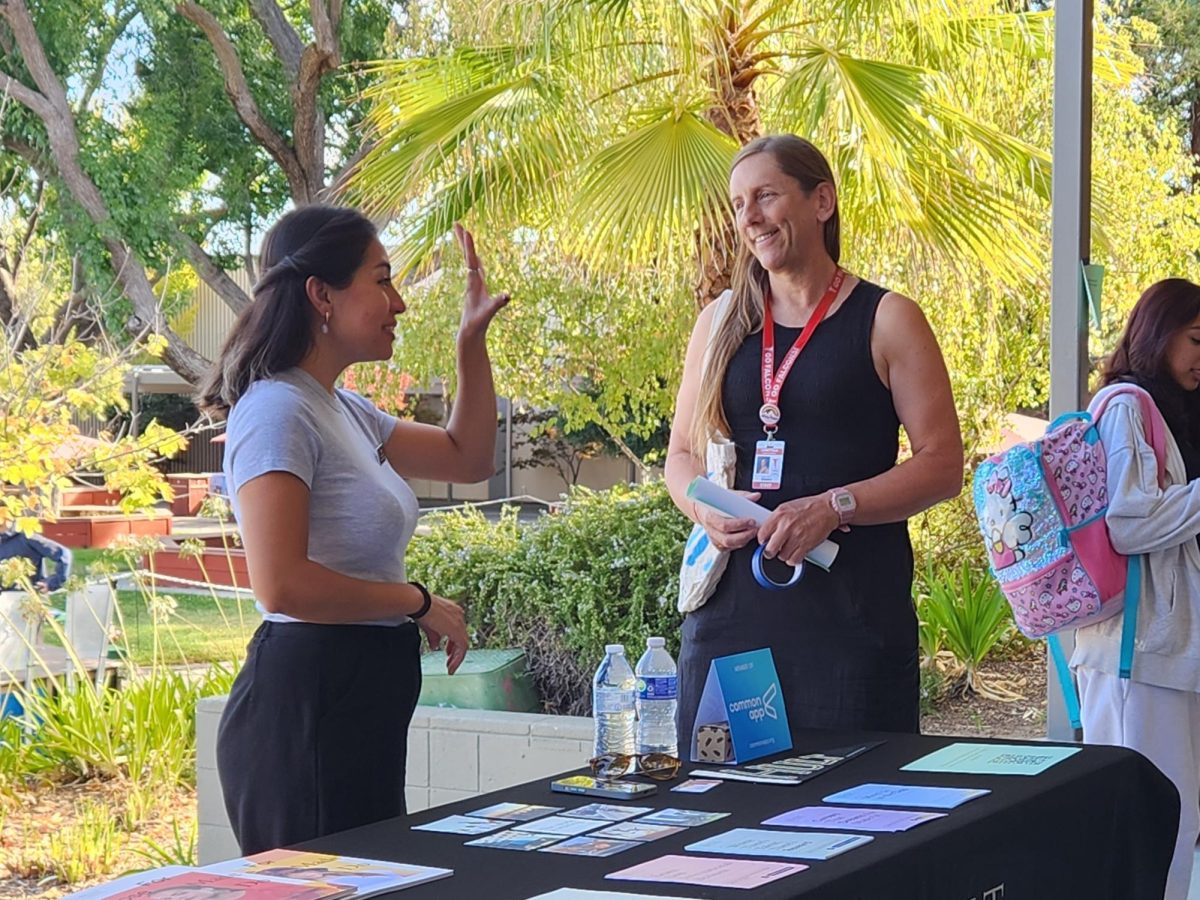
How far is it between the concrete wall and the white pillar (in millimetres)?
1410

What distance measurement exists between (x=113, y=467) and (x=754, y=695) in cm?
516

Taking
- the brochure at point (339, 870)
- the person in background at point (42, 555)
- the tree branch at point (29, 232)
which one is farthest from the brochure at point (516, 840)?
the person in background at point (42, 555)

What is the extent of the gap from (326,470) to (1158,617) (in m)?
2.01

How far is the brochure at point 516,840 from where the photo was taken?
1.84m

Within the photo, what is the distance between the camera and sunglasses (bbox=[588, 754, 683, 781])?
2236 mm

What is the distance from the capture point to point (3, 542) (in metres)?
8.82

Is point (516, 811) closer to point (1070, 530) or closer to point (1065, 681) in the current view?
point (1070, 530)

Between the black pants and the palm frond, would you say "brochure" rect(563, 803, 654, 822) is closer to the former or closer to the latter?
the black pants

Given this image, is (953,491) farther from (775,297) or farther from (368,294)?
(368,294)

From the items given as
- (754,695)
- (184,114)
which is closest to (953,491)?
(754,695)

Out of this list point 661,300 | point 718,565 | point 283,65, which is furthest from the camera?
point 283,65

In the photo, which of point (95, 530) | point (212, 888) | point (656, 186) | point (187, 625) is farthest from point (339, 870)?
point (95, 530)

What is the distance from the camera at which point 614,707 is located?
2.40 m

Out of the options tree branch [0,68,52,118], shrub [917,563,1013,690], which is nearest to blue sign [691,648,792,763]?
shrub [917,563,1013,690]
